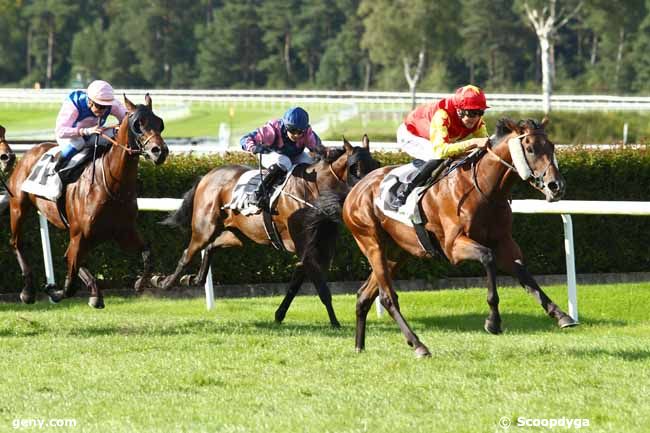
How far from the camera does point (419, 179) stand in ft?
25.6

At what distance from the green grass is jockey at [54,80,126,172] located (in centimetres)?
127

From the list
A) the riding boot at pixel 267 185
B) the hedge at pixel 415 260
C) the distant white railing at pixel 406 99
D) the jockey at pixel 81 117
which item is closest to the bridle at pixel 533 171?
the riding boot at pixel 267 185

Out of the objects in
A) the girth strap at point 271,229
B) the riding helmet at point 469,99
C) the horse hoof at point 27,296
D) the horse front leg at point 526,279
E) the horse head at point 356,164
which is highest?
the riding helmet at point 469,99

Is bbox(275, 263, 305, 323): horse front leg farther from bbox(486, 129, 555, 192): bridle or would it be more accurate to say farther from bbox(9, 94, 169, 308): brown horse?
bbox(486, 129, 555, 192): bridle

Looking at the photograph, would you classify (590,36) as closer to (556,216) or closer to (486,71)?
(486,71)

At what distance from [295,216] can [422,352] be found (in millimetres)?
2490

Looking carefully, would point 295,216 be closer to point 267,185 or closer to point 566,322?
point 267,185

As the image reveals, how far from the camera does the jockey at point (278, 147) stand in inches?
380

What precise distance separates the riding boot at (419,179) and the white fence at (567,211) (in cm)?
218

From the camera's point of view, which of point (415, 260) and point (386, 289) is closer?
point (386, 289)

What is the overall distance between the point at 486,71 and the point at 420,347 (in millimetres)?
66857

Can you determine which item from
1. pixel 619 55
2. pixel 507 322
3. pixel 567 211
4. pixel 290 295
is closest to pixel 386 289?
pixel 290 295

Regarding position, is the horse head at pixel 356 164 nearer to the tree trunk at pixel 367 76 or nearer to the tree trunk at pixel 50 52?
the tree trunk at pixel 367 76

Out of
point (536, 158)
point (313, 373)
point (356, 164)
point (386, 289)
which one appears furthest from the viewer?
point (356, 164)
